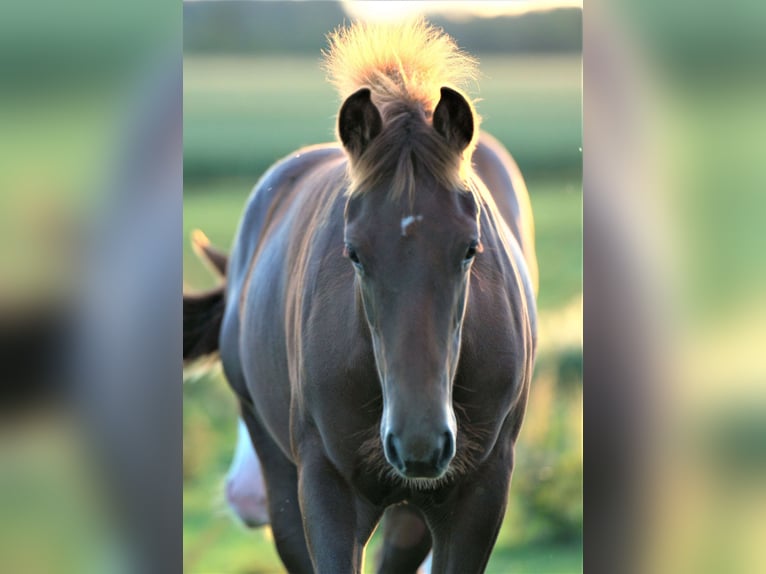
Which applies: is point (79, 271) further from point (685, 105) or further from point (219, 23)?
point (685, 105)

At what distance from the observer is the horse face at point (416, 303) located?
259 cm

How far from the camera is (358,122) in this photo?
2.82 m

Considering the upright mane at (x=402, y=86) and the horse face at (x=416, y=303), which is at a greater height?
the upright mane at (x=402, y=86)

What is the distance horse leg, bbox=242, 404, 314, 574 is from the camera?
3695 mm

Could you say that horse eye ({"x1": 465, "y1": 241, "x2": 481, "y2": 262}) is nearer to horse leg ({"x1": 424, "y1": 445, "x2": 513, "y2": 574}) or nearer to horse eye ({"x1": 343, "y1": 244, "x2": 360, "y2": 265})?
horse eye ({"x1": 343, "y1": 244, "x2": 360, "y2": 265})

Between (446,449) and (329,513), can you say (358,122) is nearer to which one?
(446,449)

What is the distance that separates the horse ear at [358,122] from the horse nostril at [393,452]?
0.73 m

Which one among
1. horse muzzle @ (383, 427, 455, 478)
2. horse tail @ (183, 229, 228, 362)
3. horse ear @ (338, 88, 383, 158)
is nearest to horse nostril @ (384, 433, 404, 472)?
horse muzzle @ (383, 427, 455, 478)

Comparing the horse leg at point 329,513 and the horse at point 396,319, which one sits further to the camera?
the horse leg at point 329,513

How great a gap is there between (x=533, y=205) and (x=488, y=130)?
289 mm

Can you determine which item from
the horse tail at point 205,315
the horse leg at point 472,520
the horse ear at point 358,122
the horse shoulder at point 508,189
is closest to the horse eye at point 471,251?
the horse ear at point 358,122

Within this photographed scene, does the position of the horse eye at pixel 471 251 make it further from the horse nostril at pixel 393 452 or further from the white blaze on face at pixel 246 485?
the white blaze on face at pixel 246 485

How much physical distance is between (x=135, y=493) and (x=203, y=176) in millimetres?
1022

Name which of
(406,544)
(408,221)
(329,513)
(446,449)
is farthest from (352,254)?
(406,544)
